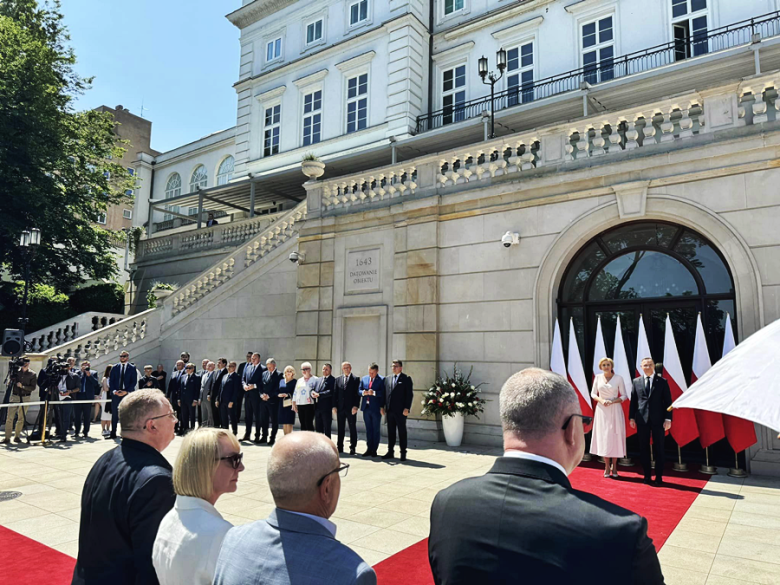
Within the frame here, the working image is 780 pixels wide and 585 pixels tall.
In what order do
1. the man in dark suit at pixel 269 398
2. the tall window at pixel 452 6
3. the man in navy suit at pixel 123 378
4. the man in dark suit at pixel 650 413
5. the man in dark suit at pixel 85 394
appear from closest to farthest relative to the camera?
the man in dark suit at pixel 650 413, the man in dark suit at pixel 269 398, the man in dark suit at pixel 85 394, the man in navy suit at pixel 123 378, the tall window at pixel 452 6

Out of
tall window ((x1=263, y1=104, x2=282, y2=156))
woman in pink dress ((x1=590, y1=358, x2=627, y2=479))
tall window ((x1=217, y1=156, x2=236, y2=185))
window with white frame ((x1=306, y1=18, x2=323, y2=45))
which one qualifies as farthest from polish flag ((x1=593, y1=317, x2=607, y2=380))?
tall window ((x1=217, y1=156, x2=236, y2=185))

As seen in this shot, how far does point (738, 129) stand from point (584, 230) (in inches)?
128

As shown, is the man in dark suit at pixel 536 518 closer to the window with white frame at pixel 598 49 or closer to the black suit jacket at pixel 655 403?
the black suit jacket at pixel 655 403

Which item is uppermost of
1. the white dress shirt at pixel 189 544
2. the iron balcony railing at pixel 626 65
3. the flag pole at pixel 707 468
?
the iron balcony railing at pixel 626 65

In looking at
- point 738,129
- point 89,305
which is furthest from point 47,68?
point 738,129

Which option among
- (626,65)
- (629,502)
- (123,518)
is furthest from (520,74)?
(123,518)

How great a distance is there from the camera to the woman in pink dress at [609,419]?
30.5 ft

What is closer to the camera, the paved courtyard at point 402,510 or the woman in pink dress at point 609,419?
the paved courtyard at point 402,510

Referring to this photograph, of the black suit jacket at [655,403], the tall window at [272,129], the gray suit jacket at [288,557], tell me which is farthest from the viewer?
the tall window at [272,129]

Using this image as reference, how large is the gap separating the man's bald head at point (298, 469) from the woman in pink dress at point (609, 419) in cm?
847

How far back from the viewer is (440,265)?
13.4 meters

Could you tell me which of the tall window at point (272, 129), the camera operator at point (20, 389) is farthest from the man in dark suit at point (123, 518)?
the tall window at point (272, 129)

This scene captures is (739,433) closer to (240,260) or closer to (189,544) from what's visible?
(189,544)

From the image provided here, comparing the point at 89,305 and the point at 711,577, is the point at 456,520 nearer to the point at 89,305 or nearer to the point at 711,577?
the point at 711,577
